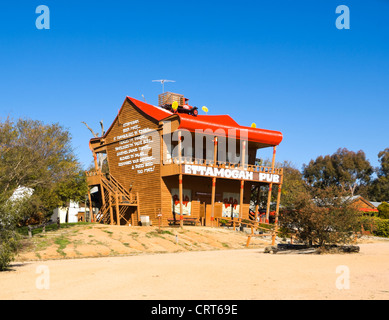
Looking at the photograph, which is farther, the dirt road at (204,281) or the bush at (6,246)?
the bush at (6,246)

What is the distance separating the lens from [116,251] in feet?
77.5

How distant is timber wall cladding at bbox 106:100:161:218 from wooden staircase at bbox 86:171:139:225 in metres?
0.65

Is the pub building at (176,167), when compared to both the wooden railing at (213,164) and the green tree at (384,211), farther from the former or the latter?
the green tree at (384,211)

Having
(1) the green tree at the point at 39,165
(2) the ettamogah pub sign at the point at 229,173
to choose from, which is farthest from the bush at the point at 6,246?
(2) the ettamogah pub sign at the point at 229,173

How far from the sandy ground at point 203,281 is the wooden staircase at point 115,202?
23.4 meters

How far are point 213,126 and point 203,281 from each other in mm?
26426

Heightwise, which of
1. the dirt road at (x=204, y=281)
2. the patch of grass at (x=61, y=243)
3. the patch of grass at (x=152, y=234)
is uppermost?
the dirt road at (x=204, y=281)

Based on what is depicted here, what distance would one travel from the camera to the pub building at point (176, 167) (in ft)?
126

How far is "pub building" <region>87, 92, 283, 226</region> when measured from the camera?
38.4 meters

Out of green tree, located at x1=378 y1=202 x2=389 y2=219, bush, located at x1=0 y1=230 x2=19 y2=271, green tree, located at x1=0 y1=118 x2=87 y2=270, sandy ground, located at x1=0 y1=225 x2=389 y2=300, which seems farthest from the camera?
green tree, located at x1=378 y1=202 x2=389 y2=219

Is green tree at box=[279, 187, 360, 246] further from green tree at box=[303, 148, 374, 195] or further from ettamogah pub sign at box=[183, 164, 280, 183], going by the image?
green tree at box=[303, 148, 374, 195]

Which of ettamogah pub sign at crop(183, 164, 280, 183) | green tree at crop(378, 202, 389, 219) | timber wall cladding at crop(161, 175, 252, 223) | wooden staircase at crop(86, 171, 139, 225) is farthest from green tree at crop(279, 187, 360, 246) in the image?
green tree at crop(378, 202, 389, 219)

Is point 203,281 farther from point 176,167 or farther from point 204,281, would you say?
point 176,167
